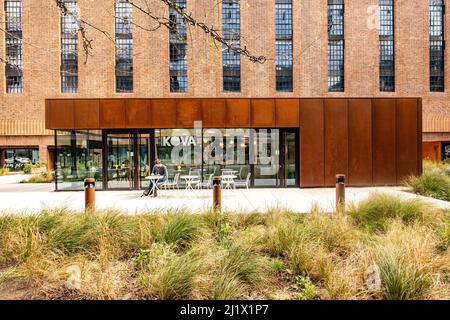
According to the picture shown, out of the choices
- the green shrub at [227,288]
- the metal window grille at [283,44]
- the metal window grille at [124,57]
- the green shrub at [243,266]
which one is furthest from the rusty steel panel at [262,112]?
the metal window grille at [124,57]

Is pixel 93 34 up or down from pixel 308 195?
up

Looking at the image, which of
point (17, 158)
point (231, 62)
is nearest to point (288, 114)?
point (231, 62)

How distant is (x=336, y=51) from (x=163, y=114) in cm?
2153

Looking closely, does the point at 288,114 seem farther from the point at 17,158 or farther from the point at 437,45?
the point at 17,158

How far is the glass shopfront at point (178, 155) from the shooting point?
1479 cm

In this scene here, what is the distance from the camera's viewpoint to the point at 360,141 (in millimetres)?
14758

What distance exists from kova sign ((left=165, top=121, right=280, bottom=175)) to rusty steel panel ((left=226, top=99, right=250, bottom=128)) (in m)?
0.44

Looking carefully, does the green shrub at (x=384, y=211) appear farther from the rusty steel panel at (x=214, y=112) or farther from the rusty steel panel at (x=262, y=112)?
the rusty steel panel at (x=214, y=112)

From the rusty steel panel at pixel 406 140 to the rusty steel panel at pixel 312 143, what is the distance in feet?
13.0

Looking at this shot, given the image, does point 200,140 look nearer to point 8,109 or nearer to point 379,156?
point 379,156
